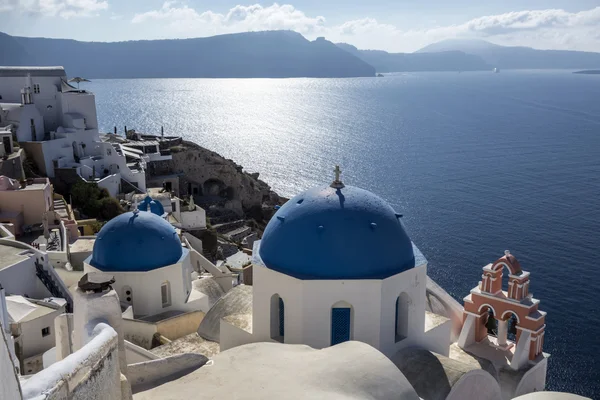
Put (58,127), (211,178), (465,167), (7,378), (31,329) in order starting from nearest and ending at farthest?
(7,378) < (31,329) < (58,127) < (211,178) < (465,167)

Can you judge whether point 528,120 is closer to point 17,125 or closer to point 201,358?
point 17,125

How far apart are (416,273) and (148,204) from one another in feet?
53.4

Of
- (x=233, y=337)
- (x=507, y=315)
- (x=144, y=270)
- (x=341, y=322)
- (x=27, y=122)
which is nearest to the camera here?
(x=341, y=322)

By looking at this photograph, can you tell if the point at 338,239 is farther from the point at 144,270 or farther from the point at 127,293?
the point at 127,293

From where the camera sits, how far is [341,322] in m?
14.1

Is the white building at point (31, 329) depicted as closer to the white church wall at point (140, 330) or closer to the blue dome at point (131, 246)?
the blue dome at point (131, 246)

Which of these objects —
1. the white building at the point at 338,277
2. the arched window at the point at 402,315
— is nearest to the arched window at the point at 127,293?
the white building at the point at 338,277

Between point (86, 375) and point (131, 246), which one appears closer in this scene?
point (86, 375)

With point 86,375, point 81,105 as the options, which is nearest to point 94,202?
point 81,105

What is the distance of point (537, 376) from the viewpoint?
16891mm

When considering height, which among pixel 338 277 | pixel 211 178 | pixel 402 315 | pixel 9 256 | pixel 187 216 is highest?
pixel 338 277

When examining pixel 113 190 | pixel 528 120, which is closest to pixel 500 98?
pixel 528 120

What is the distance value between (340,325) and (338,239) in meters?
2.15

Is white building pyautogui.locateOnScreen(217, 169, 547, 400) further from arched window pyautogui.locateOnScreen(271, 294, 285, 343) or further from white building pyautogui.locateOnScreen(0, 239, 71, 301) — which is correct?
white building pyautogui.locateOnScreen(0, 239, 71, 301)
